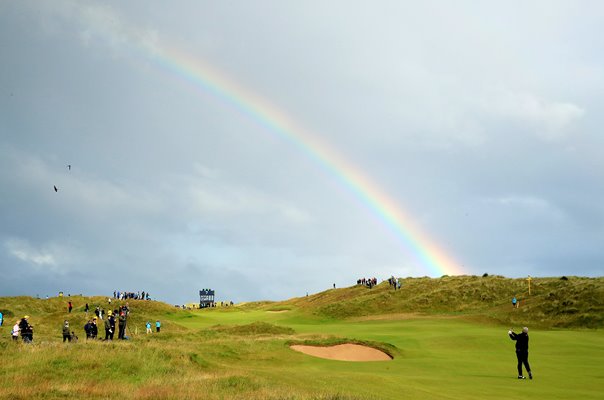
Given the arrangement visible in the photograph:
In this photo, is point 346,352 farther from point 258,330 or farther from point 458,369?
point 258,330

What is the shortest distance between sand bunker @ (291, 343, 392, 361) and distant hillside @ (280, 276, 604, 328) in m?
31.4

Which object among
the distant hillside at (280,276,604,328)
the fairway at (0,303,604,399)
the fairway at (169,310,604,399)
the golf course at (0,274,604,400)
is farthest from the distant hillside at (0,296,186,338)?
the fairway at (169,310,604,399)

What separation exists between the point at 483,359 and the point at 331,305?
51.9m

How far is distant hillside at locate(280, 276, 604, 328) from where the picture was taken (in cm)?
6141

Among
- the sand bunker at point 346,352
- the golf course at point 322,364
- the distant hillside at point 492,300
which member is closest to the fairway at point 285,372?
the golf course at point 322,364

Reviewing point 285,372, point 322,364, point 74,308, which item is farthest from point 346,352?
point 74,308

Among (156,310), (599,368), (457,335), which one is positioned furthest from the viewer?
(156,310)

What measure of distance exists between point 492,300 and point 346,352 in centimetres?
4661

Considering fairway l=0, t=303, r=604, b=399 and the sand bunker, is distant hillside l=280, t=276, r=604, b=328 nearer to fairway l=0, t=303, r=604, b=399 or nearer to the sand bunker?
fairway l=0, t=303, r=604, b=399

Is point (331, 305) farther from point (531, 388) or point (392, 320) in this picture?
point (531, 388)

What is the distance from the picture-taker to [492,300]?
76812mm

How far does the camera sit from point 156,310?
278ft

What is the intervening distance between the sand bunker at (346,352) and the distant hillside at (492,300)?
3139 centimetres

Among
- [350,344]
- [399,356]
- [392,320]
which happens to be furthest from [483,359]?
[392,320]
